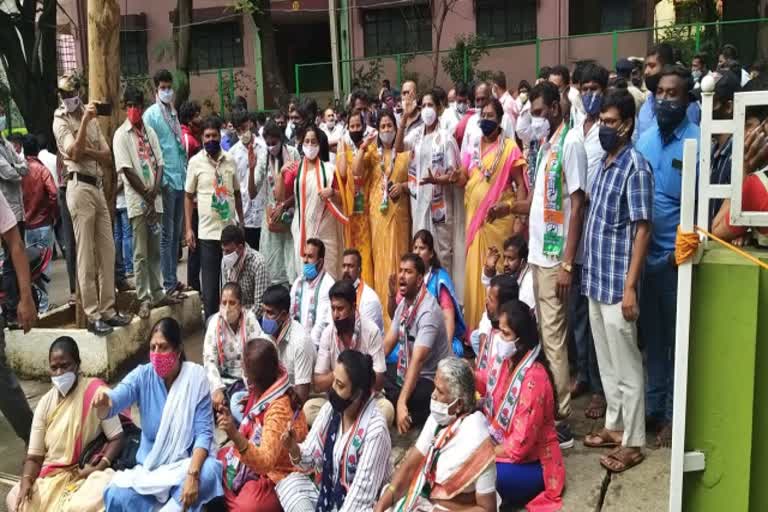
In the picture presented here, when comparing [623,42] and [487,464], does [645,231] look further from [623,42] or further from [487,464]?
[623,42]

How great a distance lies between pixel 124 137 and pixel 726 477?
4.92 metres

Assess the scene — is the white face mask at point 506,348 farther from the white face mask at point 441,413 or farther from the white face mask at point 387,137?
the white face mask at point 387,137

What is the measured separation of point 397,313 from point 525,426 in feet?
4.84

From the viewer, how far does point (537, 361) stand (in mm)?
3820

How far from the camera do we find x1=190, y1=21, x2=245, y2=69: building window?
21953mm

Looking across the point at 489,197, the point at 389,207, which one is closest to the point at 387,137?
the point at 389,207

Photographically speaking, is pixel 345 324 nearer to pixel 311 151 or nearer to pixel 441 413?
pixel 441 413

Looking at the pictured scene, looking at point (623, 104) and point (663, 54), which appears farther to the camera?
point (663, 54)

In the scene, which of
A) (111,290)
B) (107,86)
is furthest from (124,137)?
(111,290)

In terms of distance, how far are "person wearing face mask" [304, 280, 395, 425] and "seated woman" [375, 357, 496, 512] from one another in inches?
45.2

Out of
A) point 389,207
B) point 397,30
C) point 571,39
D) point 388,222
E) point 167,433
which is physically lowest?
point 167,433

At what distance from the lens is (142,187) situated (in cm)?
621

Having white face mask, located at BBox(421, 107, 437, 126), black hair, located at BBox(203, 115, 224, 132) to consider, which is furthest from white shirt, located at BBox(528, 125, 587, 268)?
black hair, located at BBox(203, 115, 224, 132)

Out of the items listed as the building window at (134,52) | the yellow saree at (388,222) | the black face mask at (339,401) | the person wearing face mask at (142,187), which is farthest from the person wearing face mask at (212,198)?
the building window at (134,52)
